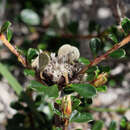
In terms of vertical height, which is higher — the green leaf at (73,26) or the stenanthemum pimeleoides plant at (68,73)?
the green leaf at (73,26)

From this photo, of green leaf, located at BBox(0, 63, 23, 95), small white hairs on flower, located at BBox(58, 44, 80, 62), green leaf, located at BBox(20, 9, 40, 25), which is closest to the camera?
small white hairs on flower, located at BBox(58, 44, 80, 62)

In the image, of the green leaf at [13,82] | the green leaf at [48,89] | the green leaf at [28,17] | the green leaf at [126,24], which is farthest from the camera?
the green leaf at [28,17]

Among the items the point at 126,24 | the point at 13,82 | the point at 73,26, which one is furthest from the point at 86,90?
the point at 73,26

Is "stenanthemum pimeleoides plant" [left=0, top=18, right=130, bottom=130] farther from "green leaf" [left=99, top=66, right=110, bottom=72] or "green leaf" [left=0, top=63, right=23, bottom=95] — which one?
"green leaf" [left=0, top=63, right=23, bottom=95]

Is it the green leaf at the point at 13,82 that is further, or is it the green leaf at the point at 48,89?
the green leaf at the point at 13,82

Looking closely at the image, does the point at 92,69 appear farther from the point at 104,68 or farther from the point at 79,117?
the point at 79,117

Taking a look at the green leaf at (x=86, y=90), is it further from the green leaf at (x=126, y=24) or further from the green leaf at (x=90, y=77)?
the green leaf at (x=126, y=24)

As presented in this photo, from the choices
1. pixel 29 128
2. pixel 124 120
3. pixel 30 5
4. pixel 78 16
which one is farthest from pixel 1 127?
pixel 78 16

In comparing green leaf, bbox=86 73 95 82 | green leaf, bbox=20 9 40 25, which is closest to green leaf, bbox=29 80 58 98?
green leaf, bbox=86 73 95 82

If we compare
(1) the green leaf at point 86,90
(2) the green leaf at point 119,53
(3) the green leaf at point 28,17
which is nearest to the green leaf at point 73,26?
(3) the green leaf at point 28,17

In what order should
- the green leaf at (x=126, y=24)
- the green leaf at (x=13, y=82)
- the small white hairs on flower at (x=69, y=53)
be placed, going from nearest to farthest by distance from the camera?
the green leaf at (x=126, y=24) < the small white hairs on flower at (x=69, y=53) < the green leaf at (x=13, y=82)

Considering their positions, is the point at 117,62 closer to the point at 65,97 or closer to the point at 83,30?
the point at 83,30
